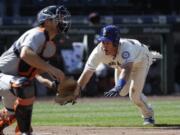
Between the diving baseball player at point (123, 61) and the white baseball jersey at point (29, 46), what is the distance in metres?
1.67

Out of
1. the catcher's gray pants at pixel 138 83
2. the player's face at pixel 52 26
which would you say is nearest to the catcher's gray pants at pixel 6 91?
the player's face at pixel 52 26

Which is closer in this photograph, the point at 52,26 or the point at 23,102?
the point at 23,102

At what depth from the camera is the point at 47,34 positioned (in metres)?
7.55

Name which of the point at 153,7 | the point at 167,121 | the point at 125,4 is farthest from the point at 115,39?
the point at 153,7

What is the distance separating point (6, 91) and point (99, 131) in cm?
251

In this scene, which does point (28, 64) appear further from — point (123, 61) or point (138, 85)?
point (138, 85)

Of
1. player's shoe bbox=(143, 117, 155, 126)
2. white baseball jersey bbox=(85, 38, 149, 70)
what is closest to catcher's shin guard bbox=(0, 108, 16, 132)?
white baseball jersey bbox=(85, 38, 149, 70)

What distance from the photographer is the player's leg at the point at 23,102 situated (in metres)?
7.49

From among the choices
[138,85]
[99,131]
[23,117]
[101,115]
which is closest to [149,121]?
[138,85]

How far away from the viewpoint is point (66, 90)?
8.03 metres

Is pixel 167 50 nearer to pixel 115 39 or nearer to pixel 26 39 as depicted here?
pixel 115 39

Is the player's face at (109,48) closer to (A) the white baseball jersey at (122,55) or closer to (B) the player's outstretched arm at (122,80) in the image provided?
(A) the white baseball jersey at (122,55)

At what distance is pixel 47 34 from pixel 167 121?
194 inches

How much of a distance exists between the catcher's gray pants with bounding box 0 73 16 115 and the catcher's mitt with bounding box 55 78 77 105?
0.60 m
